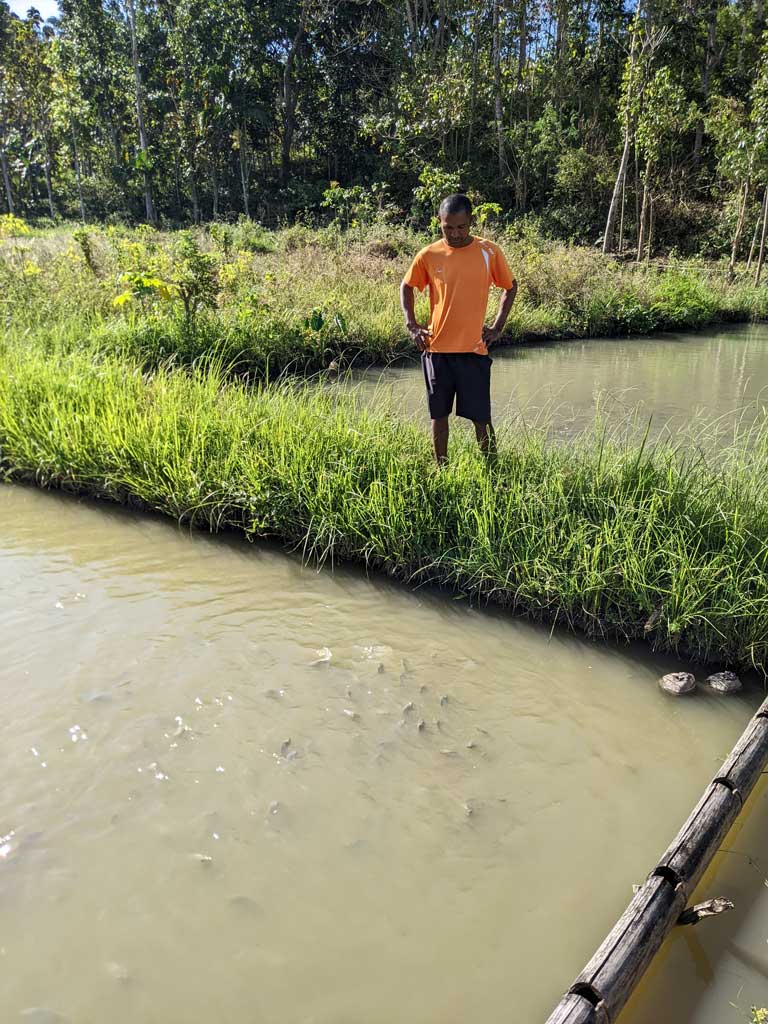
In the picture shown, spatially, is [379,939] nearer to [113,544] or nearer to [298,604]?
[298,604]

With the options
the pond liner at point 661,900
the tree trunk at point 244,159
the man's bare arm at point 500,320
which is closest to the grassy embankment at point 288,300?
the man's bare arm at point 500,320

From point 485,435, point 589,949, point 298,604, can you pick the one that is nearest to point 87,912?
point 589,949

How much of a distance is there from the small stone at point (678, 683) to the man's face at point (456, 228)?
8.43 ft

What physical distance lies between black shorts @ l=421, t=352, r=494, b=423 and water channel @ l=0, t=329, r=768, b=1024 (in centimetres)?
122

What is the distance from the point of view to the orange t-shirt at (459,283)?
4.25m

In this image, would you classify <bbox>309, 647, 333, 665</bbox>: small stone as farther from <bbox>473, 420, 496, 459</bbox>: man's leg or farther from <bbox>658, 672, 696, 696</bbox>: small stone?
<bbox>473, 420, 496, 459</bbox>: man's leg

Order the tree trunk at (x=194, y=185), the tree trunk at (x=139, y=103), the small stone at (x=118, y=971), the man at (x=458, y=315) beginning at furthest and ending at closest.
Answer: the tree trunk at (x=194, y=185) < the tree trunk at (x=139, y=103) < the man at (x=458, y=315) < the small stone at (x=118, y=971)

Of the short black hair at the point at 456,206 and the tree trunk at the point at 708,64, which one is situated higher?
the tree trunk at the point at 708,64

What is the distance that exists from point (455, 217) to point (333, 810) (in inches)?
124

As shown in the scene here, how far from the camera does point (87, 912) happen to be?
2102 mm

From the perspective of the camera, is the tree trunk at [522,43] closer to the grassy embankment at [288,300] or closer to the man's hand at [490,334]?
the grassy embankment at [288,300]

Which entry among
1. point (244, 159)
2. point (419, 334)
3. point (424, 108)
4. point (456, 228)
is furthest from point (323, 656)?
point (244, 159)

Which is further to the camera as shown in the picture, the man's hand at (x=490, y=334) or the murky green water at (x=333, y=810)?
the man's hand at (x=490, y=334)

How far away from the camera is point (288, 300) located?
9719mm
